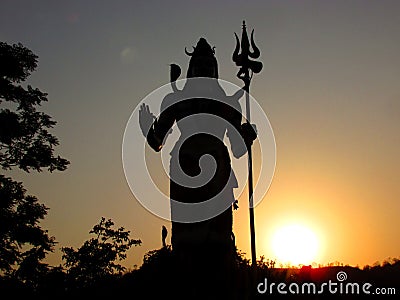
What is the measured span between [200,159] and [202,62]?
204cm

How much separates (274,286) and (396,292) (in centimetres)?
347

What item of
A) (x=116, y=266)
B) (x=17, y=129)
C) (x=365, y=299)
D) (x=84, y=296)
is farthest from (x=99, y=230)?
(x=365, y=299)

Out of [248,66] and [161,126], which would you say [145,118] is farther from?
[248,66]

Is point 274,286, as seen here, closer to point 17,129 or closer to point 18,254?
point 18,254

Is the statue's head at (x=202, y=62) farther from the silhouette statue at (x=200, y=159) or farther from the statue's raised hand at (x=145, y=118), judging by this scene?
the statue's raised hand at (x=145, y=118)

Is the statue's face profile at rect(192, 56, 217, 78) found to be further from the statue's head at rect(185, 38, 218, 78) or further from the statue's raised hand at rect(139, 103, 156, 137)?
the statue's raised hand at rect(139, 103, 156, 137)

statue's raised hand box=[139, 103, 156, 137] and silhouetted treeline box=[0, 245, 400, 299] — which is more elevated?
statue's raised hand box=[139, 103, 156, 137]

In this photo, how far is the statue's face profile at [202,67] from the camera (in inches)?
488

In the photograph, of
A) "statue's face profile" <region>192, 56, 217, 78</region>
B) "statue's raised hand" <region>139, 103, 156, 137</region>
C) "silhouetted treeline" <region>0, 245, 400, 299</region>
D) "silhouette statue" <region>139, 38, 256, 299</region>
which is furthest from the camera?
"silhouetted treeline" <region>0, 245, 400, 299</region>

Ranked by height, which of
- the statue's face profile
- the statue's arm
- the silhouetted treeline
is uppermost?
the statue's face profile

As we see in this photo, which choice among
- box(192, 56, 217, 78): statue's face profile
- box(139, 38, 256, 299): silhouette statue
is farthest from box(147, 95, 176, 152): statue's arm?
box(192, 56, 217, 78): statue's face profile

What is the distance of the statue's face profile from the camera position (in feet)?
40.7

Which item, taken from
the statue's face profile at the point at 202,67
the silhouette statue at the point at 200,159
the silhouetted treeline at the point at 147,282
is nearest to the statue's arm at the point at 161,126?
the silhouette statue at the point at 200,159

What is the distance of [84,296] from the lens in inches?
727
